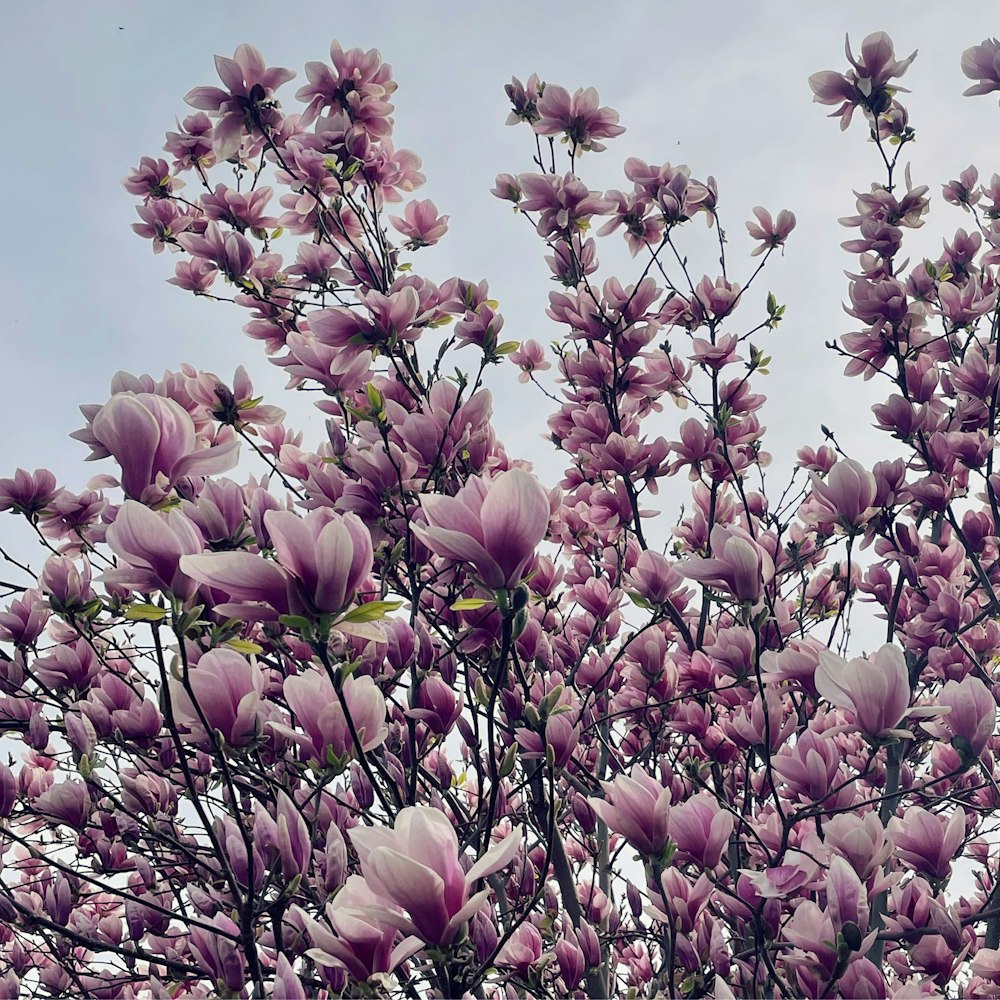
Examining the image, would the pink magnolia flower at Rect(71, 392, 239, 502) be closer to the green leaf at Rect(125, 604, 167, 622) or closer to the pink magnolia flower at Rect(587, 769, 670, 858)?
the green leaf at Rect(125, 604, 167, 622)

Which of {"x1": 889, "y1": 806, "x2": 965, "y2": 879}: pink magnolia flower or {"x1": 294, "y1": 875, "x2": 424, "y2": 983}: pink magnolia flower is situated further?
{"x1": 889, "y1": 806, "x2": 965, "y2": 879}: pink magnolia flower

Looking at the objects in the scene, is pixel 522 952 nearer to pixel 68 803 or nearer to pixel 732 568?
pixel 732 568

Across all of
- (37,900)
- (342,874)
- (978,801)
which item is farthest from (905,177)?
(37,900)

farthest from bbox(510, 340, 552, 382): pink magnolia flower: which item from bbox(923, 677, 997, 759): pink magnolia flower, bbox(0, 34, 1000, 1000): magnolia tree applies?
bbox(923, 677, 997, 759): pink magnolia flower

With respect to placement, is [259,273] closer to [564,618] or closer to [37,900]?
[564,618]

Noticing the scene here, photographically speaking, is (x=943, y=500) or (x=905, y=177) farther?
(x=905, y=177)

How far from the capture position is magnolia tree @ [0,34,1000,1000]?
1.25m

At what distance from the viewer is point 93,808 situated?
215 cm

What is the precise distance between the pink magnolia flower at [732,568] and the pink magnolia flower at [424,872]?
917mm

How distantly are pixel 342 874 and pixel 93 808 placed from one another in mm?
1067

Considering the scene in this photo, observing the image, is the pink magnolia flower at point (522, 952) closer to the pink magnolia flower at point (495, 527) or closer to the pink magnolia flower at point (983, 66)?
the pink magnolia flower at point (495, 527)

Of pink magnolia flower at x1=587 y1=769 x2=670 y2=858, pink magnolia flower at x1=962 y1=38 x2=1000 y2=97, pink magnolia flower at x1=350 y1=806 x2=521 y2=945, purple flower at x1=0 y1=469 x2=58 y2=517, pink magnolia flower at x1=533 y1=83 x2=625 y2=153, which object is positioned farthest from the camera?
pink magnolia flower at x1=533 y1=83 x2=625 y2=153

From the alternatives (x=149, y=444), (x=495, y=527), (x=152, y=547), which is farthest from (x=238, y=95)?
(x=495, y=527)

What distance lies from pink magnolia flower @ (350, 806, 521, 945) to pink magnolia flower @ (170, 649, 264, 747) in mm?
407
